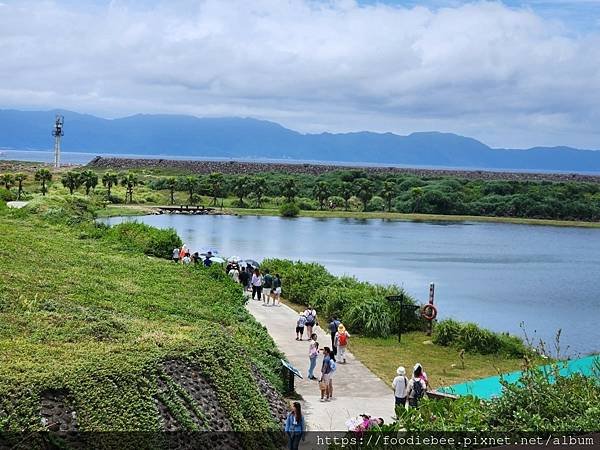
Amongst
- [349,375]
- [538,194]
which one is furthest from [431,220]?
[349,375]

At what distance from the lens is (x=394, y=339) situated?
81.3 ft

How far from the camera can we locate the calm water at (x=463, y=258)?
33.8m

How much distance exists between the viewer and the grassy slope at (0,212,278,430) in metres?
10.4

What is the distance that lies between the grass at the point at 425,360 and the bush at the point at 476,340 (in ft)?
1.03

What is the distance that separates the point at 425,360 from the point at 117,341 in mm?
11709

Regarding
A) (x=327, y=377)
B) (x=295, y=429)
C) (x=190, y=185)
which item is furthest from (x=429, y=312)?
(x=190, y=185)

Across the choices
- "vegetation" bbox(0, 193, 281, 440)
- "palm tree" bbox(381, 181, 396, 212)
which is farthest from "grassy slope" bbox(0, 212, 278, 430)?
"palm tree" bbox(381, 181, 396, 212)

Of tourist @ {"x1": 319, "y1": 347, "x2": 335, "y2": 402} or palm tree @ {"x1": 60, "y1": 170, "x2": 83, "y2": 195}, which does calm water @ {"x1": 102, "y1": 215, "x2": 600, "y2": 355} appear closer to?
palm tree @ {"x1": 60, "y1": 170, "x2": 83, "y2": 195}

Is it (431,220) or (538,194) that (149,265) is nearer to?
(431,220)

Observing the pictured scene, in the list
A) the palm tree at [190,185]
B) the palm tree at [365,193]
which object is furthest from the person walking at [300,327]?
the palm tree at [365,193]

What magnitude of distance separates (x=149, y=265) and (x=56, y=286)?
23.9 feet

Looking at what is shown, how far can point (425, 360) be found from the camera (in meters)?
22.1

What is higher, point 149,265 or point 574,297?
point 149,265

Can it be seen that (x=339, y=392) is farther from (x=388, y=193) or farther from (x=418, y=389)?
(x=388, y=193)
